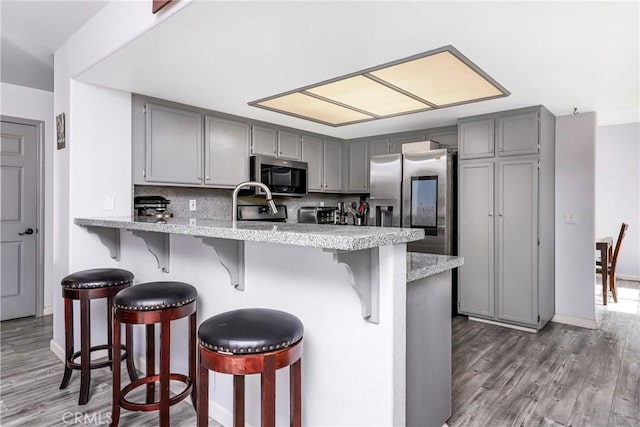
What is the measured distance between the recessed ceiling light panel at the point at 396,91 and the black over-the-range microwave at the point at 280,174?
607 millimetres

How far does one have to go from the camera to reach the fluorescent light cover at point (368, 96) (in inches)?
112

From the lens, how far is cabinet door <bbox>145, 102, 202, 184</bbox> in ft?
10.5

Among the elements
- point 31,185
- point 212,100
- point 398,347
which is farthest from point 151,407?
point 31,185

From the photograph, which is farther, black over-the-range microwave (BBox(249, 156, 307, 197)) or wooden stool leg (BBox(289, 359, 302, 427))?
black over-the-range microwave (BBox(249, 156, 307, 197))

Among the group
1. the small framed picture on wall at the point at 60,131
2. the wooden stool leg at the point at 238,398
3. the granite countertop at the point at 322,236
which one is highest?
the small framed picture on wall at the point at 60,131

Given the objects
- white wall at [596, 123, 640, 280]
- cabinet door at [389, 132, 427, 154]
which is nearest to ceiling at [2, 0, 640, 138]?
cabinet door at [389, 132, 427, 154]

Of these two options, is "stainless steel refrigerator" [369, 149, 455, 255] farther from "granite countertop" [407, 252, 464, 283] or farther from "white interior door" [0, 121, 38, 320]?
"white interior door" [0, 121, 38, 320]

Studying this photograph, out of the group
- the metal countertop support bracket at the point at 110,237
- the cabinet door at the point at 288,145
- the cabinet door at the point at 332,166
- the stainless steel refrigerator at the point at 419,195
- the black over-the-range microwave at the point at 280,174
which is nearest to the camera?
the metal countertop support bracket at the point at 110,237

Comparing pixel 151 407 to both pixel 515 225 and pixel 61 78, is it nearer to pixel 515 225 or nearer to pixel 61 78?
pixel 61 78

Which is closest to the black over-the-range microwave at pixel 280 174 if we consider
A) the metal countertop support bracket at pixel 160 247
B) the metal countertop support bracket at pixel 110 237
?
the metal countertop support bracket at pixel 110 237

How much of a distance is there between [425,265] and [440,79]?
1685 millimetres

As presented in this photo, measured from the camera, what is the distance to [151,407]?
68.8 inches

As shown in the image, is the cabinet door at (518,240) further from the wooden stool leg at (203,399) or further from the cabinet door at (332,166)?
the wooden stool leg at (203,399)

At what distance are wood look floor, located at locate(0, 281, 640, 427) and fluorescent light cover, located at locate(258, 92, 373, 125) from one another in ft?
7.88
